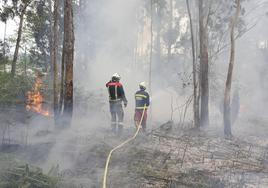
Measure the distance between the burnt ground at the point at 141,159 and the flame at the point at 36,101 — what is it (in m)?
1.22

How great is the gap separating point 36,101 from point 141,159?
8034 mm

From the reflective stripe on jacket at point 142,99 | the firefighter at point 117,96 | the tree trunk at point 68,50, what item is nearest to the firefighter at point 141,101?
the reflective stripe on jacket at point 142,99

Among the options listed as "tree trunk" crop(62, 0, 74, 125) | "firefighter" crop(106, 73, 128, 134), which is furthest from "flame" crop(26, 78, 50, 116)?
"firefighter" crop(106, 73, 128, 134)

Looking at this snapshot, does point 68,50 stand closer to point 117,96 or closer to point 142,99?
point 117,96

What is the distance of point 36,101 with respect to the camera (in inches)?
656

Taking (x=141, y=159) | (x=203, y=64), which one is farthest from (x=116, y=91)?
(x=203, y=64)

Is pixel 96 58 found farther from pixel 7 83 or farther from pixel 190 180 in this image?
pixel 190 180

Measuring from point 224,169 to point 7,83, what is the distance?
8.56 m

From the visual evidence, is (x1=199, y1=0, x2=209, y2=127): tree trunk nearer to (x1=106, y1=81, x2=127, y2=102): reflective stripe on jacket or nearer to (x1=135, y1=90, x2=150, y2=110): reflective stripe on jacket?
(x1=135, y1=90, x2=150, y2=110): reflective stripe on jacket

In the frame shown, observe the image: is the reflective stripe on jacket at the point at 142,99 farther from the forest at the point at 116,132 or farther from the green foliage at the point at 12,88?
the green foliage at the point at 12,88

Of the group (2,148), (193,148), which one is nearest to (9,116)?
(2,148)

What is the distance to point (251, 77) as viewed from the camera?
36.9 m

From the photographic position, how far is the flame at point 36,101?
16.4m

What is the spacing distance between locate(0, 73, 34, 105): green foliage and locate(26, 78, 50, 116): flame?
24cm
